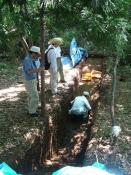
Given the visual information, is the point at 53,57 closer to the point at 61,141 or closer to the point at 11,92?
the point at 11,92

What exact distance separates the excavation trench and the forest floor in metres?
0.02

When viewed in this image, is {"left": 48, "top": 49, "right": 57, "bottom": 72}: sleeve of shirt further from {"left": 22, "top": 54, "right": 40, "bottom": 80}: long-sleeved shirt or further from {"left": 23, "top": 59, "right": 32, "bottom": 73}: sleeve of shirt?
{"left": 23, "top": 59, "right": 32, "bottom": 73}: sleeve of shirt

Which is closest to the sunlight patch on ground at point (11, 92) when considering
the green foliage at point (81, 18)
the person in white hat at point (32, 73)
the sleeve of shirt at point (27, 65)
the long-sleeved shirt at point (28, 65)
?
the person in white hat at point (32, 73)

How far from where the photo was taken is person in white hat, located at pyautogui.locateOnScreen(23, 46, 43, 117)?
30.1 ft

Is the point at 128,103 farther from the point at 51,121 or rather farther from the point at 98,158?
the point at 98,158

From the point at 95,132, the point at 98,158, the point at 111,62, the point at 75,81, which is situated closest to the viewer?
the point at 98,158

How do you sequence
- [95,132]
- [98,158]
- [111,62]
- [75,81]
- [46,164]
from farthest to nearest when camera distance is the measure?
[111,62], [75,81], [95,132], [46,164], [98,158]

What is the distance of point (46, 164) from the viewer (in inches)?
366

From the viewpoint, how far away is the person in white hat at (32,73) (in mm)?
9188

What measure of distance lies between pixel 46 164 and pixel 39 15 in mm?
3184

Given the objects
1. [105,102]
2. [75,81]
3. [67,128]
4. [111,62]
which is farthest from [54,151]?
[111,62]

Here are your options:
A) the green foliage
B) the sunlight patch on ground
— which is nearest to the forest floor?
the sunlight patch on ground

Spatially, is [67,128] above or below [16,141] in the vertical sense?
below

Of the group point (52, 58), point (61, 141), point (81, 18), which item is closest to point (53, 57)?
point (52, 58)
